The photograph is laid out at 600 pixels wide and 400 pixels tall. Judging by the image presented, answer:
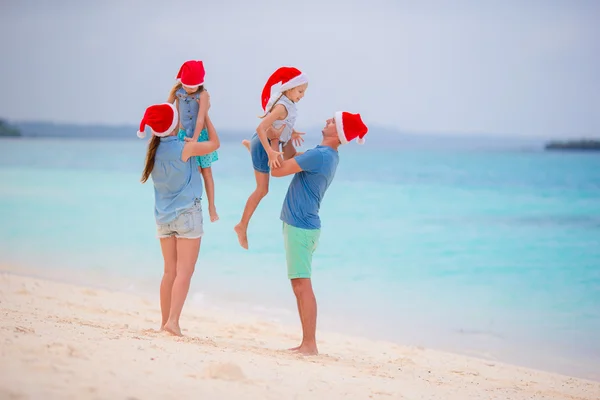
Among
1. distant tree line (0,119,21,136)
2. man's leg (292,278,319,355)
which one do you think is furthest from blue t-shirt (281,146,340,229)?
distant tree line (0,119,21,136)

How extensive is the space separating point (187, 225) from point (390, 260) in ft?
17.5

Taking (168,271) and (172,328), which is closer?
(172,328)

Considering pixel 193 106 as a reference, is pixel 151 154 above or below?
below

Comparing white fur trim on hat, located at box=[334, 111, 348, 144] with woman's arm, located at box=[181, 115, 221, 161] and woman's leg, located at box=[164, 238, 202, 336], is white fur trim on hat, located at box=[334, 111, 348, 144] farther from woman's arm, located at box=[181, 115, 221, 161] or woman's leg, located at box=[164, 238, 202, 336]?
woman's leg, located at box=[164, 238, 202, 336]

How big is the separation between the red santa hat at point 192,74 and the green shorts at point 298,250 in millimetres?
928

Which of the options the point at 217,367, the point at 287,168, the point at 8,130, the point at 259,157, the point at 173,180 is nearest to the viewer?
the point at 217,367

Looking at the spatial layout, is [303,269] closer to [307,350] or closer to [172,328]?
[307,350]

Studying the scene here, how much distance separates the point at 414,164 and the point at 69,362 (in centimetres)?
2896

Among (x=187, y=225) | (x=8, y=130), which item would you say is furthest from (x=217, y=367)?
(x=8, y=130)

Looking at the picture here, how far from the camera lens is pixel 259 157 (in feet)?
14.9

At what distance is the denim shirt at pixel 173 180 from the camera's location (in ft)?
14.3

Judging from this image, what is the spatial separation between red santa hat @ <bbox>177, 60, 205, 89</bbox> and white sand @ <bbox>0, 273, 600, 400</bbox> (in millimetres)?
1358

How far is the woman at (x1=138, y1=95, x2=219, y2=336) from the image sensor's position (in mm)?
4352

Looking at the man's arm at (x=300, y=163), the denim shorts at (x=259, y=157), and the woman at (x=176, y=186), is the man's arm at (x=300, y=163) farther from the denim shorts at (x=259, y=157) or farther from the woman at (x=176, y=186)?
the woman at (x=176, y=186)
